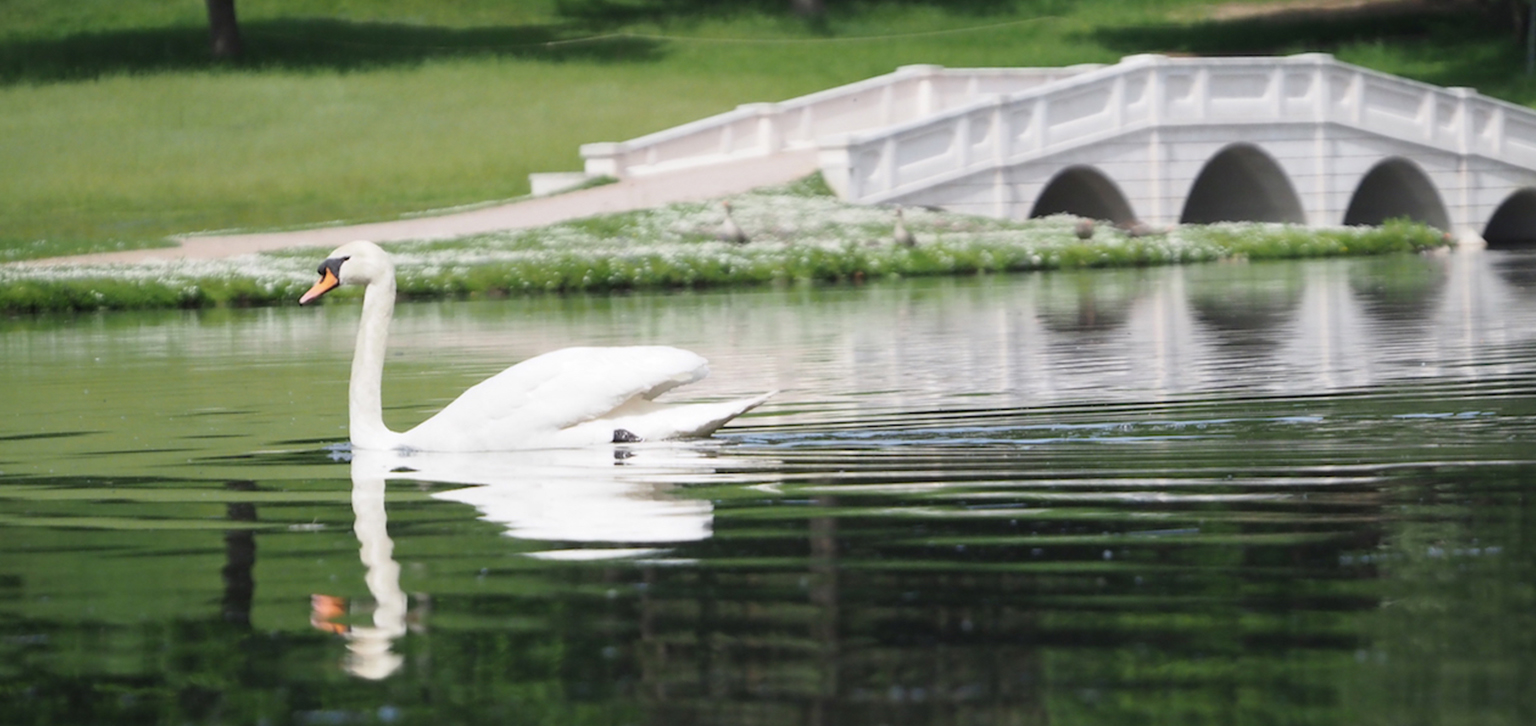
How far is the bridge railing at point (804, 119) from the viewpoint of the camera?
132 ft

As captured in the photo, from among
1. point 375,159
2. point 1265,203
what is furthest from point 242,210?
point 1265,203

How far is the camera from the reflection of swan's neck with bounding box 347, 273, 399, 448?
32.7 ft

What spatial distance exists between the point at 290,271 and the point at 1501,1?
40491 mm

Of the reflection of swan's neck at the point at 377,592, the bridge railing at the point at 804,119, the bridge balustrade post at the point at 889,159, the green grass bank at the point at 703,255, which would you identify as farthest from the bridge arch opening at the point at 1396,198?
the reflection of swan's neck at the point at 377,592

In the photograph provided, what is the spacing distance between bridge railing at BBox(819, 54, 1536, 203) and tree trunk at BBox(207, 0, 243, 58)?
20.2 meters

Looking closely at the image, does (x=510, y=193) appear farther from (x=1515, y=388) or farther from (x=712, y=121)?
(x=1515, y=388)

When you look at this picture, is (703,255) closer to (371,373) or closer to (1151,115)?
(1151,115)

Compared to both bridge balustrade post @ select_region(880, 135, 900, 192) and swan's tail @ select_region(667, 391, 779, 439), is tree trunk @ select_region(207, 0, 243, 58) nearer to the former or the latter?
bridge balustrade post @ select_region(880, 135, 900, 192)

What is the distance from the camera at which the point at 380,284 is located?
34.6 feet

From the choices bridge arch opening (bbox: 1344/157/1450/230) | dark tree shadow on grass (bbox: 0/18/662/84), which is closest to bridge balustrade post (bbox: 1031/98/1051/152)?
bridge arch opening (bbox: 1344/157/1450/230)

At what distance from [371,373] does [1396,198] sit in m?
37.7

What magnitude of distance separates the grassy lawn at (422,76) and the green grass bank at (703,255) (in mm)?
5775

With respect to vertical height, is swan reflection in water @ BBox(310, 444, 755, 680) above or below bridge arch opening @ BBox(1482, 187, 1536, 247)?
below

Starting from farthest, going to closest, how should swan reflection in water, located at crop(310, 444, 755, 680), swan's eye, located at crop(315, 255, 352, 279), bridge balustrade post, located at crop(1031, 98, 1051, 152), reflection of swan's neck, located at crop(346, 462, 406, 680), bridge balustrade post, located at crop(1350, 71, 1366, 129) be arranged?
bridge balustrade post, located at crop(1350, 71, 1366, 129), bridge balustrade post, located at crop(1031, 98, 1051, 152), swan's eye, located at crop(315, 255, 352, 279), swan reflection in water, located at crop(310, 444, 755, 680), reflection of swan's neck, located at crop(346, 462, 406, 680)
